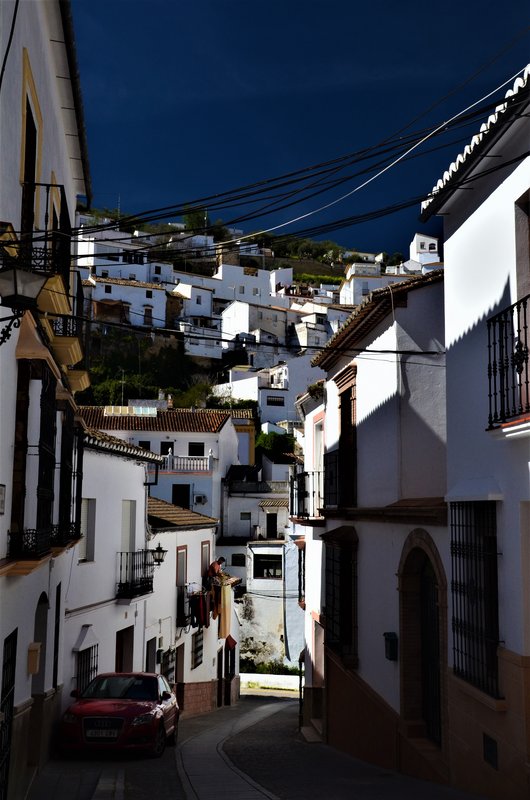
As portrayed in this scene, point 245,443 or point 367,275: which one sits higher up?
point 367,275

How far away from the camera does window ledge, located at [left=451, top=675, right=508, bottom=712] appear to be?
7102 millimetres

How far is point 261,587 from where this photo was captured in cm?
3825

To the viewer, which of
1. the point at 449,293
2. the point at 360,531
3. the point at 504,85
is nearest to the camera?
the point at 504,85

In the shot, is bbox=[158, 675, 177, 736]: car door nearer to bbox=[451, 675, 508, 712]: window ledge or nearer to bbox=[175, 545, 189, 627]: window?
bbox=[451, 675, 508, 712]: window ledge

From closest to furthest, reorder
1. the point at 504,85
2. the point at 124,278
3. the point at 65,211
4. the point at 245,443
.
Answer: the point at 504,85, the point at 65,211, the point at 245,443, the point at 124,278

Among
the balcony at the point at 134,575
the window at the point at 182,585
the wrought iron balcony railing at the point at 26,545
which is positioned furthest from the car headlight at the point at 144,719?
the window at the point at 182,585

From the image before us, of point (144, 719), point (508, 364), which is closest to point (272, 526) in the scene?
point (144, 719)

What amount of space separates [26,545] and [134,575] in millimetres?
10404

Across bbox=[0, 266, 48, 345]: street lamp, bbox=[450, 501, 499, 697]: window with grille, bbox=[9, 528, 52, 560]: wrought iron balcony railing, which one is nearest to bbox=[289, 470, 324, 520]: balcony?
bbox=[450, 501, 499, 697]: window with grille

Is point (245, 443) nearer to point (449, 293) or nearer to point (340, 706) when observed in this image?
point (340, 706)

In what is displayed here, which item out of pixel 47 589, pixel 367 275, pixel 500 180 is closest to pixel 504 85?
pixel 500 180

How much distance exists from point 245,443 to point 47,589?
4376 centimetres

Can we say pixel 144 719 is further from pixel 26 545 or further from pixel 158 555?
pixel 158 555

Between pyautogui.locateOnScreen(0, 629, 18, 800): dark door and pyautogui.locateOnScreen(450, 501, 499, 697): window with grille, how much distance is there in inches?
165
